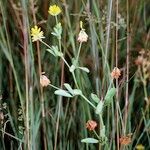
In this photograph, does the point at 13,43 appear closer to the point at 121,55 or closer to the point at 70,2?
the point at 70,2

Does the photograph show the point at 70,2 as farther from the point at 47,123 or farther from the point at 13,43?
the point at 47,123

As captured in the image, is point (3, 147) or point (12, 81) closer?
point (3, 147)

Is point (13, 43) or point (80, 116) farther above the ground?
point (13, 43)

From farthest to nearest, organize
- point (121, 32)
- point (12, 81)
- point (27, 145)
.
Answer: point (121, 32) → point (12, 81) → point (27, 145)

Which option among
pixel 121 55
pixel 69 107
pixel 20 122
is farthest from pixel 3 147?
pixel 121 55

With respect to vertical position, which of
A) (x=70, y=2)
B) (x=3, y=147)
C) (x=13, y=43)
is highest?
(x=70, y=2)

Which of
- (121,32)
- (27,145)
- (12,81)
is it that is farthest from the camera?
(121,32)

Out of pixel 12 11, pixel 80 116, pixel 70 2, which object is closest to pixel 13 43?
pixel 12 11
